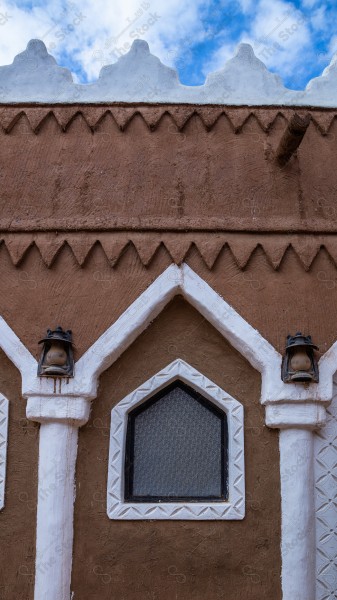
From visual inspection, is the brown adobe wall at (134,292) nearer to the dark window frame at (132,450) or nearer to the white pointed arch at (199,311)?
the white pointed arch at (199,311)

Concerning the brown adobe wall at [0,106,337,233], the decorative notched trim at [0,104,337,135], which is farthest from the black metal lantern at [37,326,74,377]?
the decorative notched trim at [0,104,337,135]

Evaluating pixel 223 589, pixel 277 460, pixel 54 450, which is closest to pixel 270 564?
pixel 223 589

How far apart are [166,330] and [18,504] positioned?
1474 mm

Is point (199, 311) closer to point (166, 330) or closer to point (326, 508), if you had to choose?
point (166, 330)

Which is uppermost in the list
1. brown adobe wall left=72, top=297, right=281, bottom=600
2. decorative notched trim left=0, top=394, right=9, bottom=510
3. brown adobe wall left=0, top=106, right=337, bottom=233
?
brown adobe wall left=0, top=106, right=337, bottom=233

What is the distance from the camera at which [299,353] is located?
4.55m

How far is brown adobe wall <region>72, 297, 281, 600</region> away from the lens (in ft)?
14.5

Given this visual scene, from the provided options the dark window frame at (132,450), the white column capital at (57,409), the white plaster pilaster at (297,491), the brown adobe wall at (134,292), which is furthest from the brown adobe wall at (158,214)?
the dark window frame at (132,450)

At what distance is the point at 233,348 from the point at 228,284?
1.41 feet

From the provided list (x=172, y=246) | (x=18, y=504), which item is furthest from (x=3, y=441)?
(x=172, y=246)

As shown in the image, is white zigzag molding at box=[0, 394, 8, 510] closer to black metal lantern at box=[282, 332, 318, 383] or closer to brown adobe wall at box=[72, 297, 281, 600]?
brown adobe wall at box=[72, 297, 281, 600]

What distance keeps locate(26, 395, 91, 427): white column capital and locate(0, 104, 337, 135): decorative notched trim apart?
196cm

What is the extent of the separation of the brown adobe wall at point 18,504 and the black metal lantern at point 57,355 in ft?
1.07

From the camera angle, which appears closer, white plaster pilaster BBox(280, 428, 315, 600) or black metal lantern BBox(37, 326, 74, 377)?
white plaster pilaster BBox(280, 428, 315, 600)
